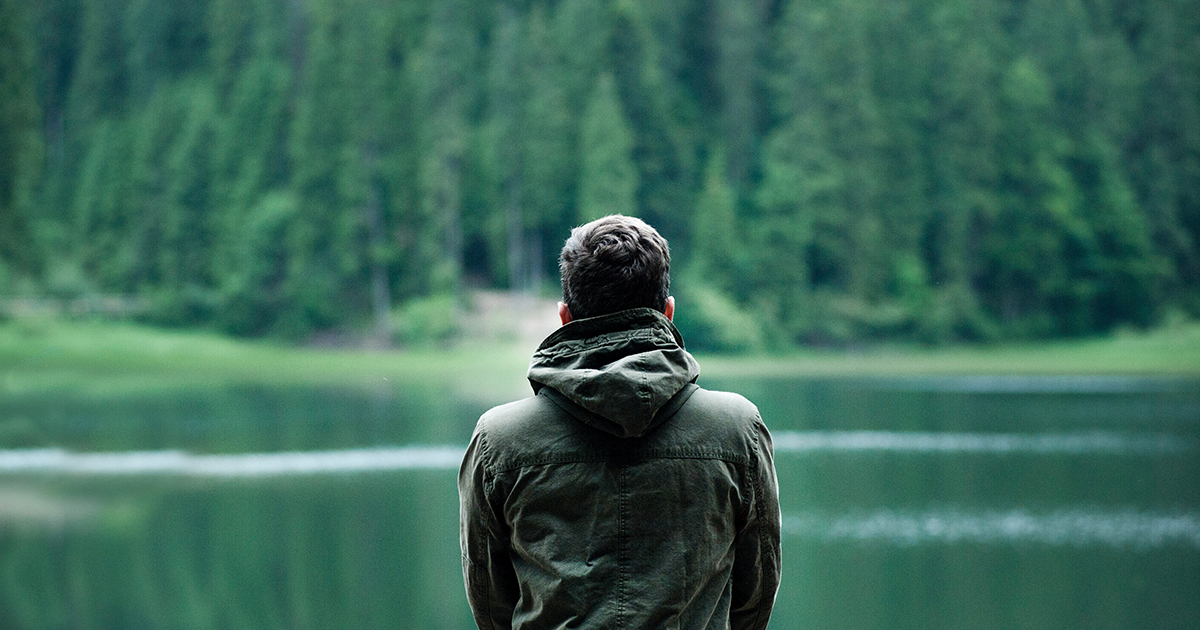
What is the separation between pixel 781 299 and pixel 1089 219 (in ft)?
38.1

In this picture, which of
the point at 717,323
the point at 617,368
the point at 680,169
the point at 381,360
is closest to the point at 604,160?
the point at 680,169

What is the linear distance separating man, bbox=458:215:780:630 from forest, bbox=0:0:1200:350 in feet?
102

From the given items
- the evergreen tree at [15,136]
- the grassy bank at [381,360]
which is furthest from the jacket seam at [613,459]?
the evergreen tree at [15,136]

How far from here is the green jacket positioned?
148cm

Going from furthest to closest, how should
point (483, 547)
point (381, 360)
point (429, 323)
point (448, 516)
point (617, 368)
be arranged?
point (429, 323)
point (381, 360)
point (448, 516)
point (483, 547)
point (617, 368)

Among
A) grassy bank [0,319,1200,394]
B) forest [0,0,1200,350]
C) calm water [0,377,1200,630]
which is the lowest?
grassy bank [0,319,1200,394]

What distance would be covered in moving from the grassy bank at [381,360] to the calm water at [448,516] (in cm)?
621

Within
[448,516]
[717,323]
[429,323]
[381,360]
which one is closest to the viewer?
[448,516]

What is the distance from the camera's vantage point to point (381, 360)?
1216 inches

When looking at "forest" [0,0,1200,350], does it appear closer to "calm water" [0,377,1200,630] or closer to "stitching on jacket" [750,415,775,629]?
"calm water" [0,377,1200,630]

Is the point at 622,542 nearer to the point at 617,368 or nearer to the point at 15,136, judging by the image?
the point at 617,368

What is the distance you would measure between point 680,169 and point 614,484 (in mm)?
35360

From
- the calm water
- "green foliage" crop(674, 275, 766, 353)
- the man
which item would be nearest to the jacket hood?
the man

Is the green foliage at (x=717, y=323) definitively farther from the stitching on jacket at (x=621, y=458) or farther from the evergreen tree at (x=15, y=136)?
the stitching on jacket at (x=621, y=458)
